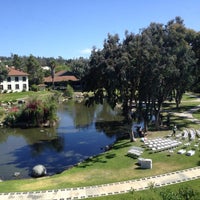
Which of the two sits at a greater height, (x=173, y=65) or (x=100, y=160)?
(x=173, y=65)

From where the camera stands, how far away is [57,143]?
38.9 m

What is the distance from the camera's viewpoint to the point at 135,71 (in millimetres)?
30797

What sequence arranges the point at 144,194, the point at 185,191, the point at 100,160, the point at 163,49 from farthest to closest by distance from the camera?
the point at 163,49 < the point at 100,160 < the point at 144,194 < the point at 185,191

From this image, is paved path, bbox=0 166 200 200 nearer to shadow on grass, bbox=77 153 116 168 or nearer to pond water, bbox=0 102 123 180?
shadow on grass, bbox=77 153 116 168

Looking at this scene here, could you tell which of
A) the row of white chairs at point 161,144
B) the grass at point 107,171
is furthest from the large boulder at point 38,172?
the row of white chairs at point 161,144

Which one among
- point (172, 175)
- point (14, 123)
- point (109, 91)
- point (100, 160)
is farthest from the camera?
point (14, 123)

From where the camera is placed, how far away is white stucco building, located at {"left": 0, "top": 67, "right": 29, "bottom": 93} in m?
91.8

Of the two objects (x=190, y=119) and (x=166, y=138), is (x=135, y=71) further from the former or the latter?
(x=190, y=119)

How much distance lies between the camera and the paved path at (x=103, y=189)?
64.9ft

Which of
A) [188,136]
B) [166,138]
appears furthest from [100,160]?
[188,136]

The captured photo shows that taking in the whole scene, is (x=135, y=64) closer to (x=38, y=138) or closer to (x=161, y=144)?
(x=161, y=144)

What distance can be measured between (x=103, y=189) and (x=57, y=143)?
19029 millimetres

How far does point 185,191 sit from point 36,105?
35.0m

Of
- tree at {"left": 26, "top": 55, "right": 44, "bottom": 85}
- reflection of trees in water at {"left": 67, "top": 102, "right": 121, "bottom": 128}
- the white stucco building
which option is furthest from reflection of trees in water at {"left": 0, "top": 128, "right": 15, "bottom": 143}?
tree at {"left": 26, "top": 55, "right": 44, "bottom": 85}
